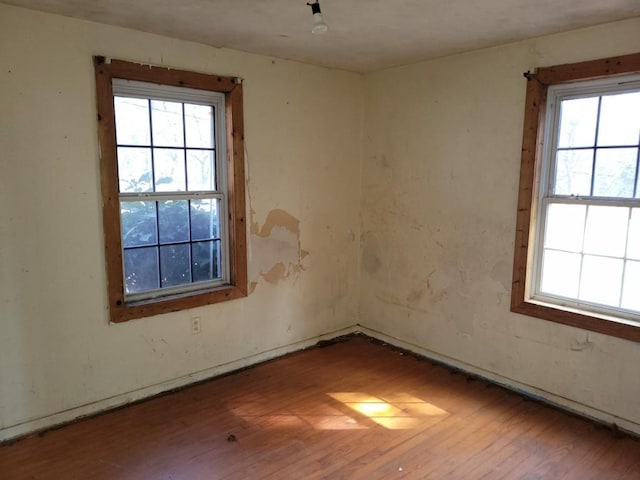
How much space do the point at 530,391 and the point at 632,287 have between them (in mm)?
985

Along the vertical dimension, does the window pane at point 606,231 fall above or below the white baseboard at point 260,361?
above

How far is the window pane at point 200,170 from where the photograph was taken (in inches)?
133

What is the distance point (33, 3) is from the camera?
248 cm

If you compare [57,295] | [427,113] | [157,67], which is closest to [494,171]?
[427,113]

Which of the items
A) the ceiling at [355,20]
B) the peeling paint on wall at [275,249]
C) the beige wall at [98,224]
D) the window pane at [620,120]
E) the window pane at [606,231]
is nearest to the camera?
the ceiling at [355,20]

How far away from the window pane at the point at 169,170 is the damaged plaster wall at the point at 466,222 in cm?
175

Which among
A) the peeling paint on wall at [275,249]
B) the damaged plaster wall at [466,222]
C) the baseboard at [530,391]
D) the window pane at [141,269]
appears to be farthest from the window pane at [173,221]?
the baseboard at [530,391]

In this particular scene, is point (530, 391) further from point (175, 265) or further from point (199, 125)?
point (199, 125)

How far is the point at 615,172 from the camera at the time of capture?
2.85m

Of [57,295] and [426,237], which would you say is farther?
[426,237]

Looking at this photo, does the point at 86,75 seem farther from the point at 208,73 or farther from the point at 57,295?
A: the point at 57,295

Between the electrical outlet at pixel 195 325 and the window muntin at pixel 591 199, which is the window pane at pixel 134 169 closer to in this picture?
the electrical outlet at pixel 195 325

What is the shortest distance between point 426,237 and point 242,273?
5.03ft

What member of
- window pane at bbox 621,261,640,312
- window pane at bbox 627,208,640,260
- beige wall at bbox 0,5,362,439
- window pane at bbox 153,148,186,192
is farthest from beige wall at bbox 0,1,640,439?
window pane at bbox 627,208,640,260
